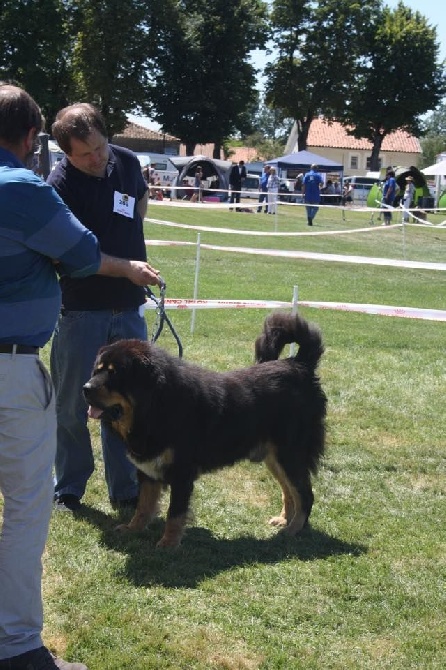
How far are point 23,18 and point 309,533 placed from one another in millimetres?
51906

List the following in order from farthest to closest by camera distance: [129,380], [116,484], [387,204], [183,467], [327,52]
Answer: [327,52] → [387,204] → [116,484] → [183,467] → [129,380]

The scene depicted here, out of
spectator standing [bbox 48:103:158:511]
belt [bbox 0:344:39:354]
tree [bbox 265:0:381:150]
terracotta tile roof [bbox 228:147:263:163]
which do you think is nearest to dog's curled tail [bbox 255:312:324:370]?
spectator standing [bbox 48:103:158:511]

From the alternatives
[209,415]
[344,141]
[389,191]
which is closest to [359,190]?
[389,191]

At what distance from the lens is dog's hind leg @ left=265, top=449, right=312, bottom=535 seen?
470 cm

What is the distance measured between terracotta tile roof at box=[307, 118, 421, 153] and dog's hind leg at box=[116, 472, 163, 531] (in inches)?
3145

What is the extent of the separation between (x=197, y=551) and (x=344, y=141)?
268 ft

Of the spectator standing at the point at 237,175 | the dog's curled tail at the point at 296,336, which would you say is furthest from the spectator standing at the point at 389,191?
the dog's curled tail at the point at 296,336

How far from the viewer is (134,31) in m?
55.6

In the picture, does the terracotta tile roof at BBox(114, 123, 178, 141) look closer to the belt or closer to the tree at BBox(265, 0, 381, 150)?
the tree at BBox(265, 0, 381, 150)

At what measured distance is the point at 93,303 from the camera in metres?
4.64

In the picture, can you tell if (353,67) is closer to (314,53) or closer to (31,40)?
(314,53)

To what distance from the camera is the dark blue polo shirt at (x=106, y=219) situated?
4.50 meters

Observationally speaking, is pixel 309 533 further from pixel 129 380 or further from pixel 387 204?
pixel 387 204

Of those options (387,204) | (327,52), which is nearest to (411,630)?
(387,204)
